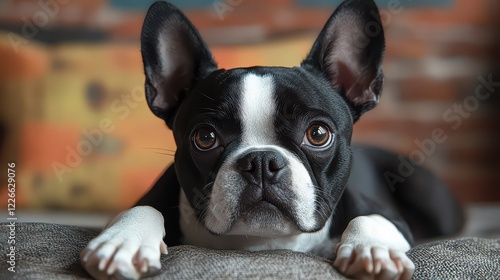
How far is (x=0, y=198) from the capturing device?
2.86 metres

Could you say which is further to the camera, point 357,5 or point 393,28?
point 393,28

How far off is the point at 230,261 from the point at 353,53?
762 millimetres

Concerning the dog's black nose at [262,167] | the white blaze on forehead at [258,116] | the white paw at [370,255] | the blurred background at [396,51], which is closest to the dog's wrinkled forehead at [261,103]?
the white blaze on forehead at [258,116]

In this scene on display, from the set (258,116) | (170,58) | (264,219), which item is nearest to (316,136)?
(258,116)

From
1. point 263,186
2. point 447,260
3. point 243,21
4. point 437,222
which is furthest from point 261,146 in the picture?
point 243,21

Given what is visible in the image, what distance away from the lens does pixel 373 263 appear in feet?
4.47

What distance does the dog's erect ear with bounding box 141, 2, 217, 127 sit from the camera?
70.1 inches

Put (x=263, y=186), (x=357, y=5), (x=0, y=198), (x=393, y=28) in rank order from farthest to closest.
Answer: (x=393, y=28) → (x=0, y=198) → (x=357, y=5) → (x=263, y=186)

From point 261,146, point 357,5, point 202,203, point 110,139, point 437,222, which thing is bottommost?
point 437,222

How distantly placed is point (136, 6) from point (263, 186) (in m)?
2.26

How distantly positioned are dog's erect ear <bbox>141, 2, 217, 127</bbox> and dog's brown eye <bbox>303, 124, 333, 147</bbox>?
1.26ft

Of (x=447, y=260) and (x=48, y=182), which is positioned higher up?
(x=447, y=260)

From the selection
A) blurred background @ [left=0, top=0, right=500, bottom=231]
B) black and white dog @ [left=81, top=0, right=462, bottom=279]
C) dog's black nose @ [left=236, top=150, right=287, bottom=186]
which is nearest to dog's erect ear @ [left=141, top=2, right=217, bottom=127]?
black and white dog @ [left=81, top=0, right=462, bottom=279]

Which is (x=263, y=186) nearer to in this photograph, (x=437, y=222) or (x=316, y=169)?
(x=316, y=169)
